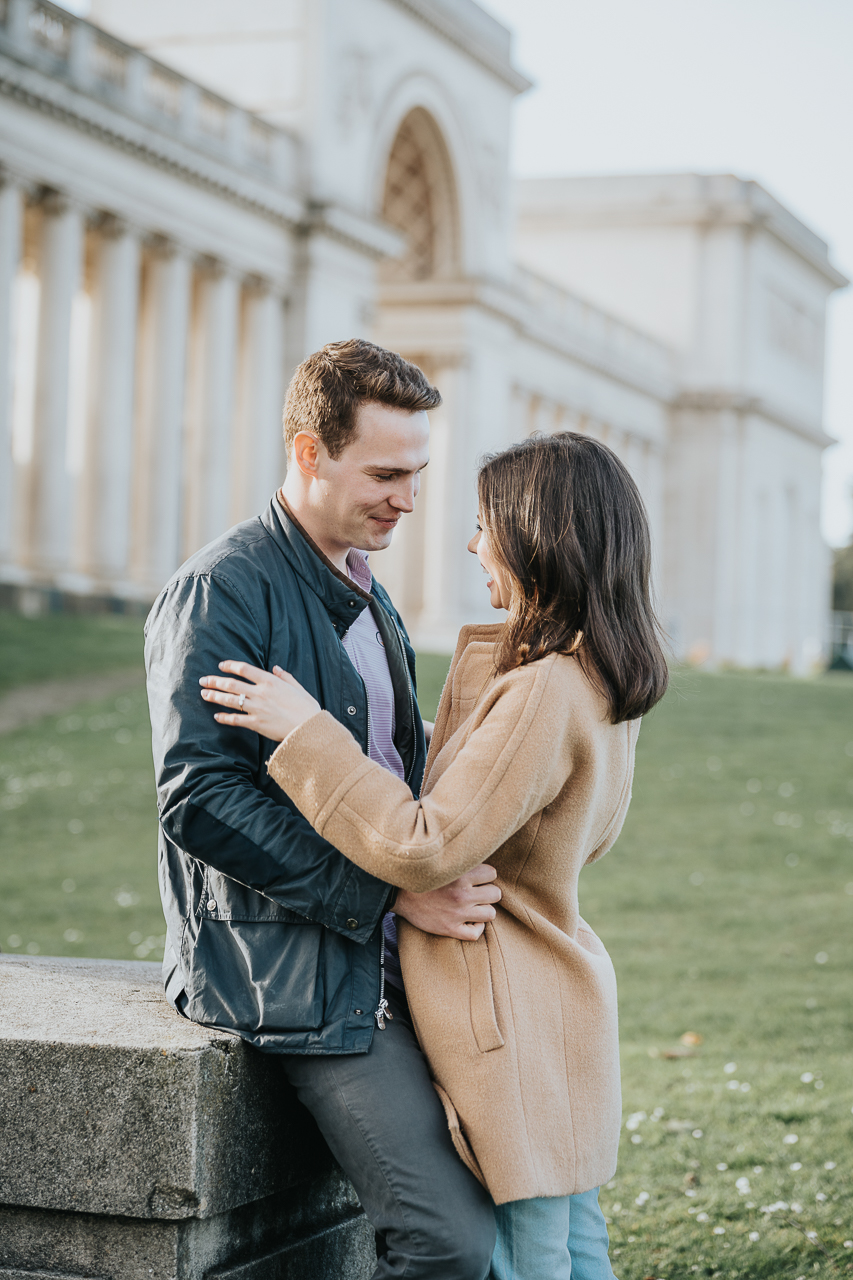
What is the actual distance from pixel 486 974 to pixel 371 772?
1.53 feet

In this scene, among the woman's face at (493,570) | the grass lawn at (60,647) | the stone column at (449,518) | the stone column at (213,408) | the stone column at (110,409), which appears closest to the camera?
the woman's face at (493,570)

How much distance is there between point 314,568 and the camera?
331 centimetres

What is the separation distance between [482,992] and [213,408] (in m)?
27.4

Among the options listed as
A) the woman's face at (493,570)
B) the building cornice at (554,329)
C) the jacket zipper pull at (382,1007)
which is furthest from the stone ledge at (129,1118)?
the building cornice at (554,329)

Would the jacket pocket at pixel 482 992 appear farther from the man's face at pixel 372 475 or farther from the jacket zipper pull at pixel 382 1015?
the man's face at pixel 372 475

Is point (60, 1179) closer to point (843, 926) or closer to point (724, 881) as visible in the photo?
point (843, 926)

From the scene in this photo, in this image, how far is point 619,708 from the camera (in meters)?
3.05

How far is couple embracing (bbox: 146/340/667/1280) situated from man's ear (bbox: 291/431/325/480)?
0.09m

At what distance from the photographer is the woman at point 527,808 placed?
9.53 feet

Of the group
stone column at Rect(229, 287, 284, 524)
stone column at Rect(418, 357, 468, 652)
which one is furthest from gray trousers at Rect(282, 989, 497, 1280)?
stone column at Rect(418, 357, 468, 652)

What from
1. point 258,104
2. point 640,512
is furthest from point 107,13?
point 640,512

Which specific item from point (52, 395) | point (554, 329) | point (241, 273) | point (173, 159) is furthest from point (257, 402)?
point (554, 329)

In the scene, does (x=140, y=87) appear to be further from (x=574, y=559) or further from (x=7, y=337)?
(x=574, y=559)

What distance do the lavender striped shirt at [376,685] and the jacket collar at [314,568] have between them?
0.08 meters
